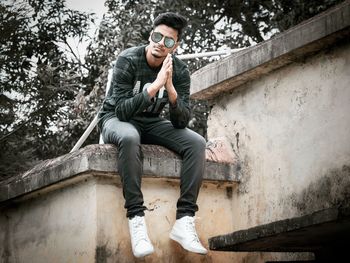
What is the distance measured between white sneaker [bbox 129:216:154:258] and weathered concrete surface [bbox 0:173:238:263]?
0.22m

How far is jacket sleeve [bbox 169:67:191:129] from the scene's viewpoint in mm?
4211

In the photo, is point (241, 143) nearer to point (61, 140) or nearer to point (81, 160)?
point (81, 160)

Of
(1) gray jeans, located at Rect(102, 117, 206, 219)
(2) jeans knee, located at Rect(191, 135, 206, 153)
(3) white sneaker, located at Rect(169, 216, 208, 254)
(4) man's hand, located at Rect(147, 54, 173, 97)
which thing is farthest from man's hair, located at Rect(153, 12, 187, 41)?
(3) white sneaker, located at Rect(169, 216, 208, 254)

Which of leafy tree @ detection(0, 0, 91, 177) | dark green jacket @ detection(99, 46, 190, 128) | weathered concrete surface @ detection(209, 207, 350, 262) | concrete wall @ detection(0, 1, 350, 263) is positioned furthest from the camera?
leafy tree @ detection(0, 0, 91, 177)

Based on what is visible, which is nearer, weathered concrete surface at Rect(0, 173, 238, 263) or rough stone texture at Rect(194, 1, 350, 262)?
rough stone texture at Rect(194, 1, 350, 262)

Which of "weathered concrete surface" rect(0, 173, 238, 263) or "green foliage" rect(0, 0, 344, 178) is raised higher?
"green foliage" rect(0, 0, 344, 178)

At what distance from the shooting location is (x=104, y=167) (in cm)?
400

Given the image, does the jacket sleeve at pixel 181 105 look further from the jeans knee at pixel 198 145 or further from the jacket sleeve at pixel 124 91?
the jacket sleeve at pixel 124 91

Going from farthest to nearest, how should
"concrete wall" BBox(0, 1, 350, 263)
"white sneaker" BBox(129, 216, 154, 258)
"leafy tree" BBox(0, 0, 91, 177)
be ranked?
"leafy tree" BBox(0, 0, 91, 177)
"concrete wall" BBox(0, 1, 350, 263)
"white sneaker" BBox(129, 216, 154, 258)

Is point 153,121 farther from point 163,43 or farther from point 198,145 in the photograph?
point 163,43

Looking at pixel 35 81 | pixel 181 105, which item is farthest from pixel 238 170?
pixel 35 81

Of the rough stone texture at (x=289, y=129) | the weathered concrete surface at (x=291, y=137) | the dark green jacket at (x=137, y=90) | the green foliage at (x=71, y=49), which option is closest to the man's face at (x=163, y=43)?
the dark green jacket at (x=137, y=90)

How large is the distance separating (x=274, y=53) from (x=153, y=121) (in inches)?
39.0

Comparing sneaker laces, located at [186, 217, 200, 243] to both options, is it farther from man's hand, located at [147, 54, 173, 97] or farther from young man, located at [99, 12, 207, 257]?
man's hand, located at [147, 54, 173, 97]
